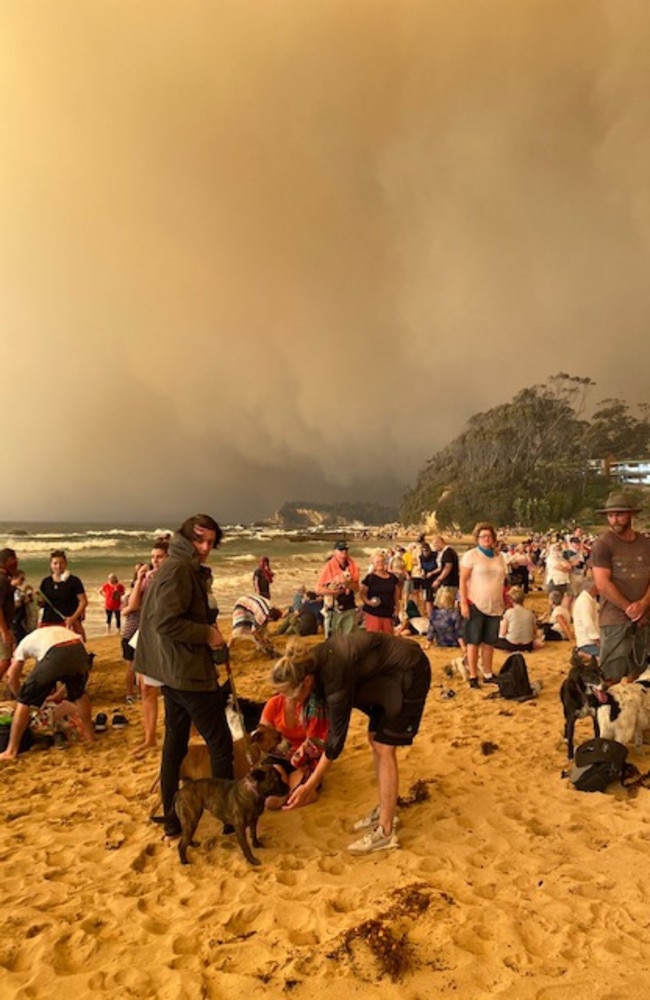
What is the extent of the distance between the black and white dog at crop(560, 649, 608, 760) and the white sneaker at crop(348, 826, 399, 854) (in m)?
1.94

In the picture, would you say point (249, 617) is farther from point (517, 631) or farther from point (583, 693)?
point (583, 693)

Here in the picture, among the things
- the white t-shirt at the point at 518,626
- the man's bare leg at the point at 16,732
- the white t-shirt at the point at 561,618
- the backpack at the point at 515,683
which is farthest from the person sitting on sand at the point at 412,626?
the man's bare leg at the point at 16,732

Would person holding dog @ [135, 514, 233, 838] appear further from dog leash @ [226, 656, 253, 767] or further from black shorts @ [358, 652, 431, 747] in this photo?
black shorts @ [358, 652, 431, 747]

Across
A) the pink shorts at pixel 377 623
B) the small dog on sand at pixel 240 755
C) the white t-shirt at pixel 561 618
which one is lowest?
the white t-shirt at pixel 561 618

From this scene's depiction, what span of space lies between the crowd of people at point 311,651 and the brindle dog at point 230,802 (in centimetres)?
24

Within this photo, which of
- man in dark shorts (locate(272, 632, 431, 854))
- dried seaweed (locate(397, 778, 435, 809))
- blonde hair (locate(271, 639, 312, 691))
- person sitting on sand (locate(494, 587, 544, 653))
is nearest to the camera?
blonde hair (locate(271, 639, 312, 691))

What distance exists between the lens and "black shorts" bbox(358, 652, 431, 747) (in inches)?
120

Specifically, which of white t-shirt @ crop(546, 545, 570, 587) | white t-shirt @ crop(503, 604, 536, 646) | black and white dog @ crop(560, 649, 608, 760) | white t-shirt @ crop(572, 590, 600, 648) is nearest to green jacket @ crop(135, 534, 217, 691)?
black and white dog @ crop(560, 649, 608, 760)

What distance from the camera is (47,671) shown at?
477 centimetres

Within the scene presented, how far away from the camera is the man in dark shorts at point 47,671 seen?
4.77m

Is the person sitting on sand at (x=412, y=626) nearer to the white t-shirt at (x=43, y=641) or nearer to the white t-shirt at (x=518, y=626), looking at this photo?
the white t-shirt at (x=518, y=626)

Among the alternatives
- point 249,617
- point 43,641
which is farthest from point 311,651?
point 249,617

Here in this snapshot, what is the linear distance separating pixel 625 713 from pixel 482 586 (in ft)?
6.82

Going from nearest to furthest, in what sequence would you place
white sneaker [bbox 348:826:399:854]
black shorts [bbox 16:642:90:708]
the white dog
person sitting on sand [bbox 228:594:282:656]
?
white sneaker [bbox 348:826:399:854] → the white dog → black shorts [bbox 16:642:90:708] → person sitting on sand [bbox 228:594:282:656]
